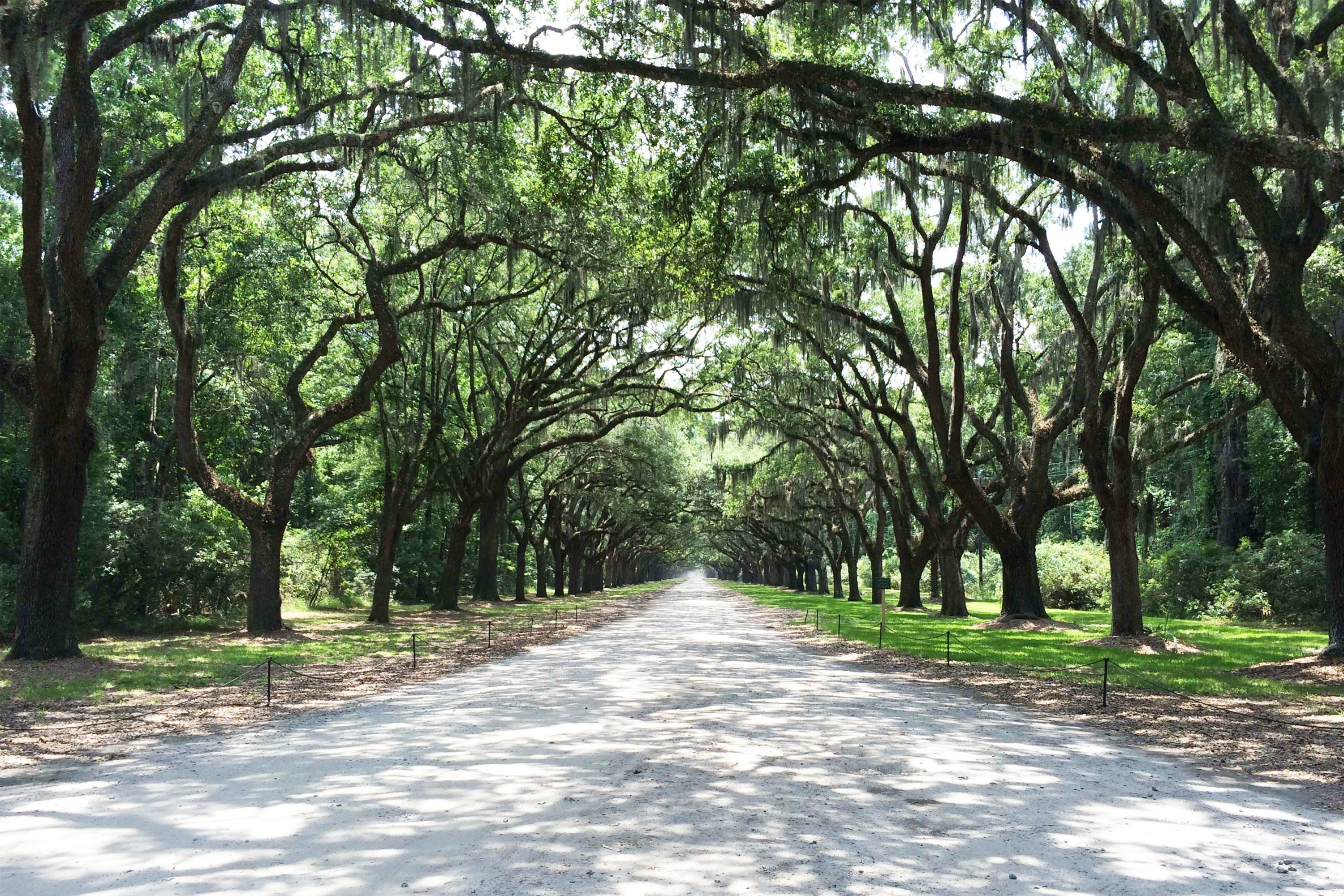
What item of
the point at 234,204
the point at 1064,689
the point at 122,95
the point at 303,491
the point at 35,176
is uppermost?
the point at 122,95

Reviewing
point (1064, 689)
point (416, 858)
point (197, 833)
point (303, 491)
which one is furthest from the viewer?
point (303, 491)

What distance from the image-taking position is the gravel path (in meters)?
4.39

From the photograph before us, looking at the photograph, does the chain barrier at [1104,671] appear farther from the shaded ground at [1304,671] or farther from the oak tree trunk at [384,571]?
the oak tree trunk at [384,571]

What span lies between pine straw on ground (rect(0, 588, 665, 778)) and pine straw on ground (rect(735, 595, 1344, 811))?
25.7 ft

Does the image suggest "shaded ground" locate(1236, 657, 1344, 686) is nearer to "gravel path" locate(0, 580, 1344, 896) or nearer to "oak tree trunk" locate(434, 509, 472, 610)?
"gravel path" locate(0, 580, 1344, 896)

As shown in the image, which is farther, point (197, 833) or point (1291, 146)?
point (1291, 146)

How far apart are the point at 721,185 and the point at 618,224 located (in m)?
3.94

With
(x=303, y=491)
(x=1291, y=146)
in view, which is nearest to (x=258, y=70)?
(x=1291, y=146)

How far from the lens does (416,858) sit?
4641 millimetres

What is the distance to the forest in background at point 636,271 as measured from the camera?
1131 centimetres

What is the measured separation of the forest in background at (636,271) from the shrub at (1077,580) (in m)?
4.52

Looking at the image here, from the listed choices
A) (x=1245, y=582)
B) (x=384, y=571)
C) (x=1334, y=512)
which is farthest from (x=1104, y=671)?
(x=1245, y=582)

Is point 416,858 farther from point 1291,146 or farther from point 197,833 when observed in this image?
point 1291,146

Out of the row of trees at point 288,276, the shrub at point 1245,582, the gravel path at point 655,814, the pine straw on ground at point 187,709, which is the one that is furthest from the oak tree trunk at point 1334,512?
the shrub at point 1245,582
